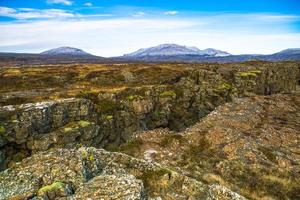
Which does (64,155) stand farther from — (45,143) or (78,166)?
(45,143)

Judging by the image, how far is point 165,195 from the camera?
24094 millimetres

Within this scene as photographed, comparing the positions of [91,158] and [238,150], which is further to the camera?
[238,150]

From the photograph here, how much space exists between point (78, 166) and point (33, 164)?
3.50 meters

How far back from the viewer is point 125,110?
6184 cm

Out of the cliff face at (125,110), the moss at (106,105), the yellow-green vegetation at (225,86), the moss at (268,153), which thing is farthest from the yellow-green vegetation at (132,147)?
the yellow-green vegetation at (225,86)

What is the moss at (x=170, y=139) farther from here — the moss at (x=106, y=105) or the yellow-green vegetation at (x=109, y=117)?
the moss at (x=106, y=105)

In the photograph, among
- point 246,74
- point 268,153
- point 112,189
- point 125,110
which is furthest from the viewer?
point 246,74

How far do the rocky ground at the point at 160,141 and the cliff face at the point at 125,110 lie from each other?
0.17 metres

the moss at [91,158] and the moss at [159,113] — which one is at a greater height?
the moss at [91,158]

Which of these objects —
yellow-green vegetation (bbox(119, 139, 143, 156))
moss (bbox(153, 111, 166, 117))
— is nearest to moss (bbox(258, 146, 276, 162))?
yellow-green vegetation (bbox(119, 139, 143, 156))

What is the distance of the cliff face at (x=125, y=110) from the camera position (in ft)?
153

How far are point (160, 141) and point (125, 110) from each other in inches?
722

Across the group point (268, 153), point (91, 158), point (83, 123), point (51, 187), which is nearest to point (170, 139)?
point (268, 153)

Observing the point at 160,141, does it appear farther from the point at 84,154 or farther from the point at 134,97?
the point at 134,97
